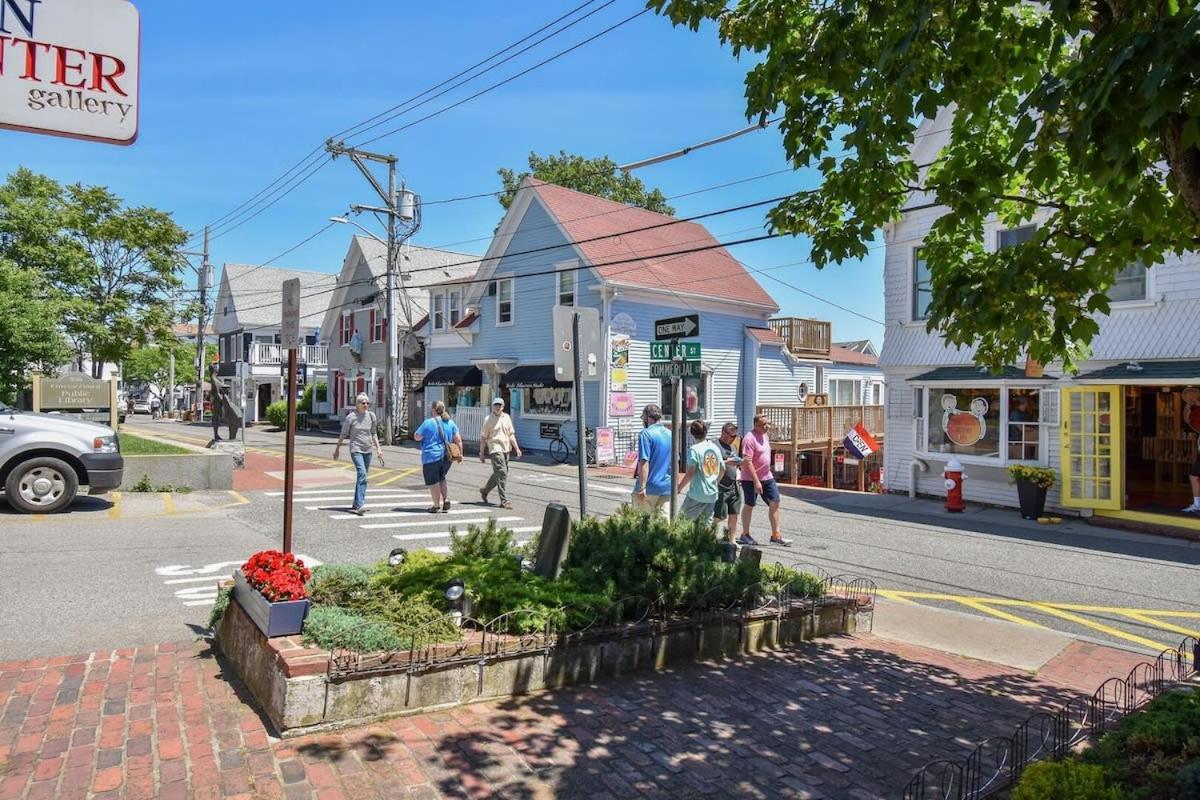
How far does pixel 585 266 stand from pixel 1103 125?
20701 mm

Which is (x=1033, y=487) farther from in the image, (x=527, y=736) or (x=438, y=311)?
(x=438, y=311)

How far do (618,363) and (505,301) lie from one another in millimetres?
5916

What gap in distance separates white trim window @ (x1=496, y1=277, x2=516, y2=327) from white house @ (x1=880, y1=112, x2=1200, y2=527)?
1320cm

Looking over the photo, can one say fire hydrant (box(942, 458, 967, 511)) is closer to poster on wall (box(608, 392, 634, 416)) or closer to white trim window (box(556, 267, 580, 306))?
poster on wall (box(608, 392, 634, 416))

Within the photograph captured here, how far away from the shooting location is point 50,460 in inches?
432

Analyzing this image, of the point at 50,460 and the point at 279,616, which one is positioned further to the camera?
the point at 50,460

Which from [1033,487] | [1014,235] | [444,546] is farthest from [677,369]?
[1014,235]

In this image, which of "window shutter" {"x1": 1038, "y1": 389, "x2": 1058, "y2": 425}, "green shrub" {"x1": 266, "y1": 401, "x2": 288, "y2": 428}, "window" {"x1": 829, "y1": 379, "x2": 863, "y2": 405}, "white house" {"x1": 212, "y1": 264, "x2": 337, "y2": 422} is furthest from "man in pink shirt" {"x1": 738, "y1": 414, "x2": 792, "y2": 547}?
"white house" {"x1": 212, "y1": 264, "x2": 337, "y2": 422}

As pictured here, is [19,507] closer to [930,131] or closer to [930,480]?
[930,480]

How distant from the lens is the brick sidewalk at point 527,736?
3.61 meters

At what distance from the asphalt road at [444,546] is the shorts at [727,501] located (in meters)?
0.80

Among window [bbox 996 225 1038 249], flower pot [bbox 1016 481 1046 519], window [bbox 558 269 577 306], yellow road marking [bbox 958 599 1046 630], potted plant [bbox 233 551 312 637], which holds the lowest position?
yellow road marking [bbox 958 599 1046 630]

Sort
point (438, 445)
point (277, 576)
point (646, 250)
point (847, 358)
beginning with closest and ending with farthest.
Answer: point (277, 576) → point (438, 445) → point (646, 250) → point (847, 358)

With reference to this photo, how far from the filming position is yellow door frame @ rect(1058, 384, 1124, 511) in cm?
1369
